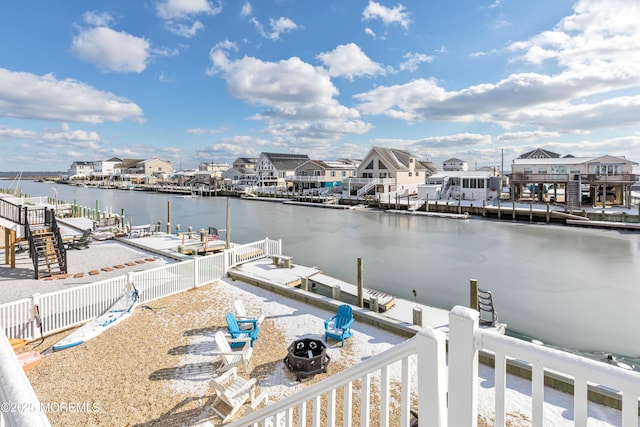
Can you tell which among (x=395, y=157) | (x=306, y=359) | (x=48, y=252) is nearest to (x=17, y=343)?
(x=306, y=359)

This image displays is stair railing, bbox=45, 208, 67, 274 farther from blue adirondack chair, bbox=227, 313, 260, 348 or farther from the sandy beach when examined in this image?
blue adirondack chair, bbox=227, 313, 260, 348

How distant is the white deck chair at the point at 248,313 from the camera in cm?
866

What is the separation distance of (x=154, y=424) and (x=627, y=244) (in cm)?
2954

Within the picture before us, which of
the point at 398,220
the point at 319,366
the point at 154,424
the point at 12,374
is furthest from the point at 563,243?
the point at 12,374

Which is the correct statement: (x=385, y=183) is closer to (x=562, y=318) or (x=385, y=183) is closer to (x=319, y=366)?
(x=562, y=318)

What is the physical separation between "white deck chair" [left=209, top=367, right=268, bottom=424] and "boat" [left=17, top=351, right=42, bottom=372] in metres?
3.94

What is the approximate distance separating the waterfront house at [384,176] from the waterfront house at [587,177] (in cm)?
1550

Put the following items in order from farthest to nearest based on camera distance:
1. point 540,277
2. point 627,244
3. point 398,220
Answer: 1. point 398,220
2. point 627,244
3. point 540,277

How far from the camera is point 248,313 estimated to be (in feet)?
31.2

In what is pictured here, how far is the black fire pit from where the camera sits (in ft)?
21.6

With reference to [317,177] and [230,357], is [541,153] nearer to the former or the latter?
[317,177]

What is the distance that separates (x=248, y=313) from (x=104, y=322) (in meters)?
3.50

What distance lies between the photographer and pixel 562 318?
11.5 m

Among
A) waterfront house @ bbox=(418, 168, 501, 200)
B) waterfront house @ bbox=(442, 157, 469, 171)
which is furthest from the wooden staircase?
waterfront house @ bbox=(442, 157, 469, 171)
